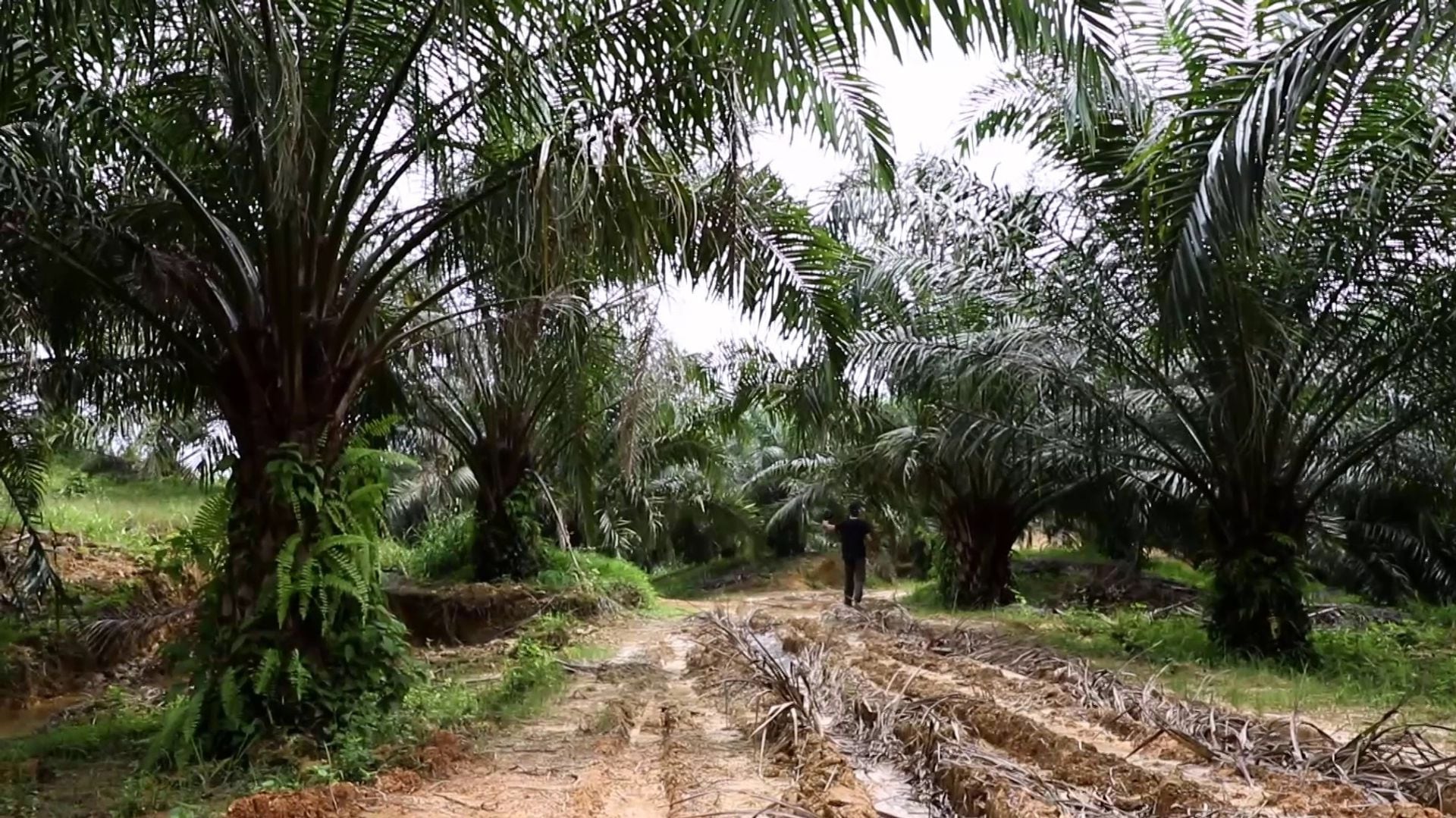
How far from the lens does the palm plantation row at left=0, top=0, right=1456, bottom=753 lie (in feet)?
14.6

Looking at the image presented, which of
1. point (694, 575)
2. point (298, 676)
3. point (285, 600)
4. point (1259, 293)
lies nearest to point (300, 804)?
point (298, 676)

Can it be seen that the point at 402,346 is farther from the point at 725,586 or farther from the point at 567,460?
the point at 725,586

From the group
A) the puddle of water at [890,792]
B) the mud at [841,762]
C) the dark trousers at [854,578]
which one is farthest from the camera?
the dark trousers at [854,578]

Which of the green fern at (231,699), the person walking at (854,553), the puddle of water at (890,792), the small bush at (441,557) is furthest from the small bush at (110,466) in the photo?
the puddle of water at (890,792)

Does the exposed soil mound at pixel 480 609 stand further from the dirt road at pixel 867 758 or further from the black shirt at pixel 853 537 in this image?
the dirt road at pixel 867 758

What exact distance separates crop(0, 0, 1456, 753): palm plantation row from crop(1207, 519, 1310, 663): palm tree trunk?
26 millimetres

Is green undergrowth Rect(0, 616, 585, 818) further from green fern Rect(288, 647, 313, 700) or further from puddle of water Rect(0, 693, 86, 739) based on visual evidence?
puddle of water Rect(0, 693, 86, 739)

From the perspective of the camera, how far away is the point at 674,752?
15.4 ft

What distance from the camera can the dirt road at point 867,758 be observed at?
138 inches

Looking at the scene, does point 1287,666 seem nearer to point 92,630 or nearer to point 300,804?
point 300,804

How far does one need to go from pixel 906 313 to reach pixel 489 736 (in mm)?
5932

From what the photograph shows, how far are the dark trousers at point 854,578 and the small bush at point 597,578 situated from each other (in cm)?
267

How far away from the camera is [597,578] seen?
519 inches

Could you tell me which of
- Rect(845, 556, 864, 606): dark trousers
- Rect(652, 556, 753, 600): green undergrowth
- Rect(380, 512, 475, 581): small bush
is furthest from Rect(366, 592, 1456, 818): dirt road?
Rect(652, 556, 753, 600): green undergrowth
